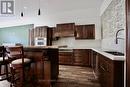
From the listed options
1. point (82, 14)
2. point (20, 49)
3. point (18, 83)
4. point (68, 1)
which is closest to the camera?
point (20, 49)

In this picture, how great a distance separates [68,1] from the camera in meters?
5.56

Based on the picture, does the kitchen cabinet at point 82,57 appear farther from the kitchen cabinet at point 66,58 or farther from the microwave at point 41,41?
the microwave at point 41,41

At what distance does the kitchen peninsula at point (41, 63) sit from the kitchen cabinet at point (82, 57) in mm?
3172

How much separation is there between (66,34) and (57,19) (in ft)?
4.31

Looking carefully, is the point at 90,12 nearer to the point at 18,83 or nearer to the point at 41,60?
the point at 41,60

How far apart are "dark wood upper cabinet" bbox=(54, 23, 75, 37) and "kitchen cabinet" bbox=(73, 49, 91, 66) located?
3.27 ft

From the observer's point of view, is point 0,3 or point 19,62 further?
point 0,3

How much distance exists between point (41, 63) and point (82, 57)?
11.2 ft

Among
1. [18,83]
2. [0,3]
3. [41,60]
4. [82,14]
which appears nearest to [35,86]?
[18,83]

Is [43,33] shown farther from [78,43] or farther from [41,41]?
[78,43]

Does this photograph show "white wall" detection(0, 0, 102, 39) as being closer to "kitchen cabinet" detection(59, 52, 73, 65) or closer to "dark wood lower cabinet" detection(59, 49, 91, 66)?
"dark wood lower cabinet" detection(59, 49, 91, 66)

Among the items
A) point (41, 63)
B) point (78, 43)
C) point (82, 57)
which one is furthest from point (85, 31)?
point (41, 63)

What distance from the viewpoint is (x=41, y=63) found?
345 centimetres

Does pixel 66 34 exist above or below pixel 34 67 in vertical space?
above
